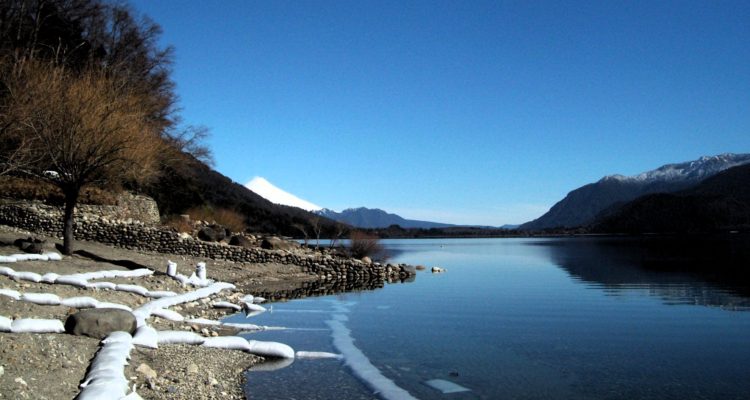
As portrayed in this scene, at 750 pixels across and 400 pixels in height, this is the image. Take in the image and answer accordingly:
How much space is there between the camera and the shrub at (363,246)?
4672cm

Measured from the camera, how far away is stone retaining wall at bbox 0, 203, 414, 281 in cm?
2753

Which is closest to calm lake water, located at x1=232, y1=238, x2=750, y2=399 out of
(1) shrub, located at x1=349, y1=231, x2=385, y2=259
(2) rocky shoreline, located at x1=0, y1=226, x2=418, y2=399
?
(2) rocky shoreline, located at x1=0, y1=226, x2=418, y2=399

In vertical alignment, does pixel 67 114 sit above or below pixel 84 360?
above

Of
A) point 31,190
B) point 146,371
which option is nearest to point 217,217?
point 31,190

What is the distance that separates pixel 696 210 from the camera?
517 feet

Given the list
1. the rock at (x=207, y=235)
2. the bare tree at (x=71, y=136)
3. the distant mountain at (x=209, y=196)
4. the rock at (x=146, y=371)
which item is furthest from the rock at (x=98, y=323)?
the distant mountain at (x=209, y=196)

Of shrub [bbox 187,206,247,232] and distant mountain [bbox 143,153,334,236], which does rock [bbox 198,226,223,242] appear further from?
shrub [bbox 187,206,247,232]

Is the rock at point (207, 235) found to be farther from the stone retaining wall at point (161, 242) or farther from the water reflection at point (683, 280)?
the water reflection at point (683, 280)

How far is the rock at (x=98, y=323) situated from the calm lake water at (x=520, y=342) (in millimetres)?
2658

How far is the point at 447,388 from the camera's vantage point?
33.3 ft

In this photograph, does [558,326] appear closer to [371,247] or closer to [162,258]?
[162,258]

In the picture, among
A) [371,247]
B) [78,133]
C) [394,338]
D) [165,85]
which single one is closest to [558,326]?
[394,338]

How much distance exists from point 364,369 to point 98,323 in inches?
193

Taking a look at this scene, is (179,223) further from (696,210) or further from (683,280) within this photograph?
(696,210)
